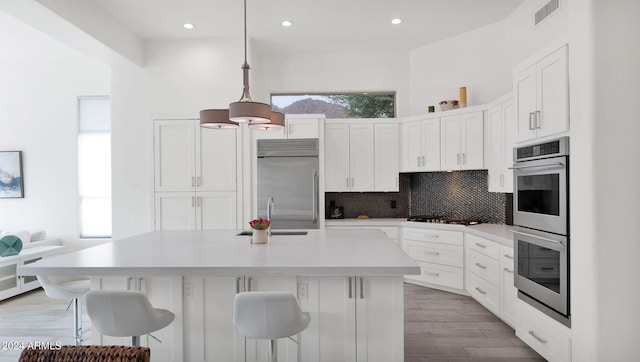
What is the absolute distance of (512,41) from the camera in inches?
162

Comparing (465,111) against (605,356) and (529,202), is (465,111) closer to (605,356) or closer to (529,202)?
(529,202)

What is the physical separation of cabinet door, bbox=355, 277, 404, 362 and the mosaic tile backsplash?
105 inches

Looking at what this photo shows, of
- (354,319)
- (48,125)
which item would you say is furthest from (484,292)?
(48,125)

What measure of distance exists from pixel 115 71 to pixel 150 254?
353 centimetres

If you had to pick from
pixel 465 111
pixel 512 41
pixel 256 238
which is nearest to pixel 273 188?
pixel 256 238

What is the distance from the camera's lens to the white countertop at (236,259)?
203 cm

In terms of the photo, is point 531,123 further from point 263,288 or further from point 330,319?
point 263,288

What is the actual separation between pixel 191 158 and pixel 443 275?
3568mm

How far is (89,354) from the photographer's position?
1.14 meters

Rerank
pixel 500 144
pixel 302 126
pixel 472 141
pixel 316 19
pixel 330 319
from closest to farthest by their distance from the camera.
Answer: pixel 330 319 → pixel 500 144 → pixel 316 19 → pixel 472 141 → pixel 302 126

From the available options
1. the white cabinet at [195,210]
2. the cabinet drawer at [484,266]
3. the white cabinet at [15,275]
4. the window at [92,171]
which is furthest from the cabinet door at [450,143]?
the white cabinet at [15,275]

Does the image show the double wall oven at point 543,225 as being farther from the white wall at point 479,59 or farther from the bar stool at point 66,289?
the bar stool at point 66,289

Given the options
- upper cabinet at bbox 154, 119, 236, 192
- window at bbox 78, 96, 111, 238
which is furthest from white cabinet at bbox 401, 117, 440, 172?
window at bbox 78, 96, 111, 238

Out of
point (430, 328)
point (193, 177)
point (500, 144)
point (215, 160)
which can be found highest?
point (500, 144)
